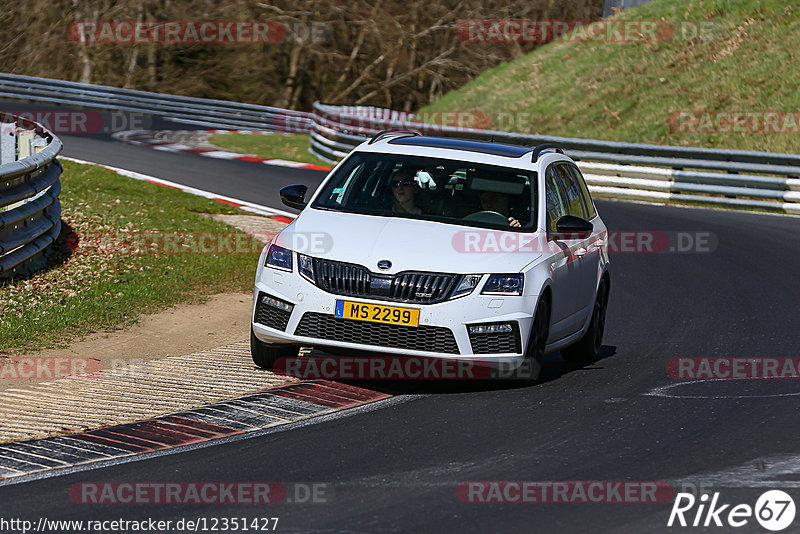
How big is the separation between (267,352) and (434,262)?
1.50 metres

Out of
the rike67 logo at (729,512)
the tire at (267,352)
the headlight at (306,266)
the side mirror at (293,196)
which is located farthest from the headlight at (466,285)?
the rike67 logo at (729,512)

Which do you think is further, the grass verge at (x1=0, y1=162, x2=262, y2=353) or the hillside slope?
the hillside slope

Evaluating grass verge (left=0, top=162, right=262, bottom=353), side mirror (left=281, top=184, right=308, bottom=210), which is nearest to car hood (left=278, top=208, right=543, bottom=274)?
side mirror (left=281, top=184, right=308, bottom=210)

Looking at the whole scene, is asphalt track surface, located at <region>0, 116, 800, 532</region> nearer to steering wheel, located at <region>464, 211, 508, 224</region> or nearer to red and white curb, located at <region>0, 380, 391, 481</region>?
red and white curb, located at <region>0, 380, 391, 481</region>

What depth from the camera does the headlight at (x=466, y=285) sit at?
841 centimetres

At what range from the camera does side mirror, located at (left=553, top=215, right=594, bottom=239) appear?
920 centimetres

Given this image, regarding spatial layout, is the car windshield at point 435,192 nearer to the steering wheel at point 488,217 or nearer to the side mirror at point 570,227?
the steering wheel at point 488,217

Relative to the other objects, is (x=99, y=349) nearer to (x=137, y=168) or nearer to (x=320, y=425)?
(x=320, y=425)
